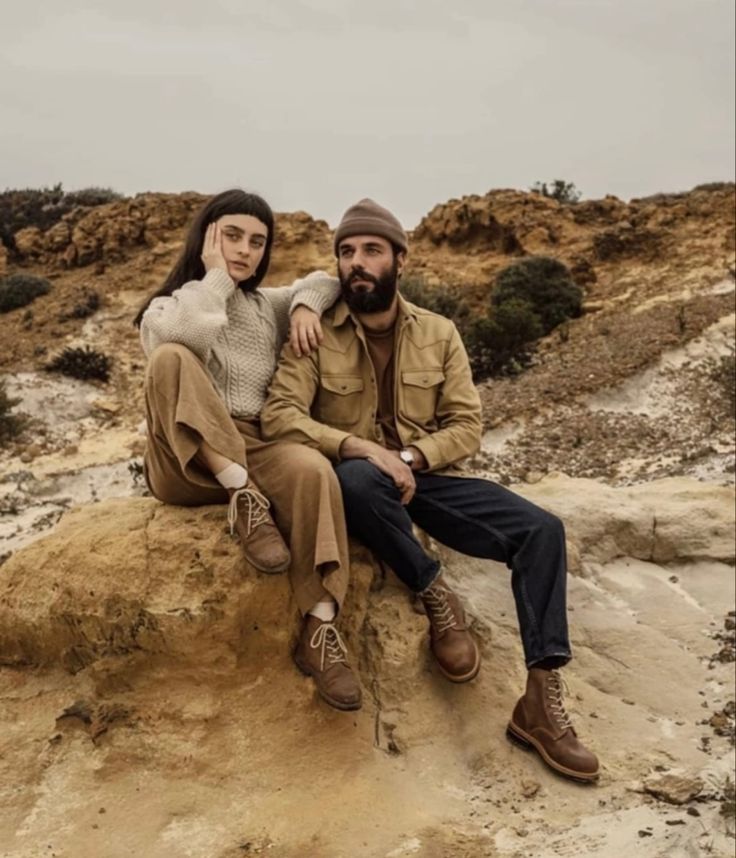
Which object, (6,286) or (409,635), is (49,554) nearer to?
(409,635)

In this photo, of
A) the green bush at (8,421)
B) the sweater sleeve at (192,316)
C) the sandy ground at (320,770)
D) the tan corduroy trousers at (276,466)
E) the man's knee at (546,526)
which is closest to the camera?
the sandy ground at (320,770)

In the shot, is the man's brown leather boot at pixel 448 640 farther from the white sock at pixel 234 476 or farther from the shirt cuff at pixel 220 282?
the shirt cuff at pixel 220 282

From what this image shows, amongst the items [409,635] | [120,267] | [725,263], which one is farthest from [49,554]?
[120,267]

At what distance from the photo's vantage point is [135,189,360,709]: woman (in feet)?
10.4

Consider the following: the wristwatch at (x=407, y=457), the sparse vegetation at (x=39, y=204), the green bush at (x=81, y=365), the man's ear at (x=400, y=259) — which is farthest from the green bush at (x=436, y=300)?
the wristwatch at (x=407, y=457)

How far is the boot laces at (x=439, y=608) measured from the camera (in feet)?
11.9

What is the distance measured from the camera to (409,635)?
366 centimetres

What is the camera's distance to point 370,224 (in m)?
3.76

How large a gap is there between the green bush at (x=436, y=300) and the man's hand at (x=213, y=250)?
12764 millimetres

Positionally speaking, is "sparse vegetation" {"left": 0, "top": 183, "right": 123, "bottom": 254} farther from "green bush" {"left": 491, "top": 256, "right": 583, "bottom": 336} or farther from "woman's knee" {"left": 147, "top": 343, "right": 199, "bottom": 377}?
"woman's knee" {"left": 147, "top": 343, "right": 199, "bottom": 377}

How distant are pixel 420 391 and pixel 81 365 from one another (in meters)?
12.5

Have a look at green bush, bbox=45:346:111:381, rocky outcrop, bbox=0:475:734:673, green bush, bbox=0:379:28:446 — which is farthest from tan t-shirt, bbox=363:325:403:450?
green bush, bbox=45:346:111:381

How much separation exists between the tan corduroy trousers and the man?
0.49ft

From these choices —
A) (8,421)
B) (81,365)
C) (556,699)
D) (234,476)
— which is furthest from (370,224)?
(81,365)
